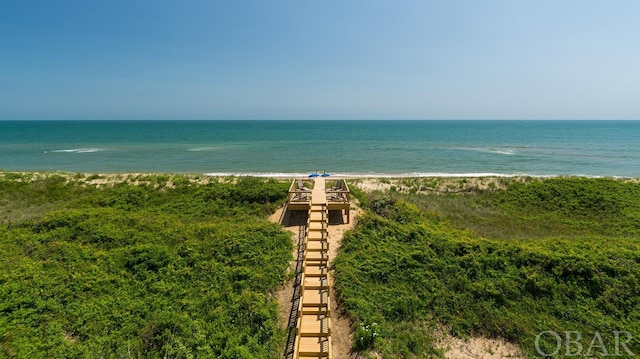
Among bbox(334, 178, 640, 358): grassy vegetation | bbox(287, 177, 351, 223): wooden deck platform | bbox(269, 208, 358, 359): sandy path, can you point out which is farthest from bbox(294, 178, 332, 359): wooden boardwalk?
bbox(287, 177, 351, 223): wooden deck platform

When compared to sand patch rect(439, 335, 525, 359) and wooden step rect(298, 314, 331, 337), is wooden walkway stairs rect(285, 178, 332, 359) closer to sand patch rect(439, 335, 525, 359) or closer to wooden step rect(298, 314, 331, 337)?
wooden step rect(298, 314, 331, 337)

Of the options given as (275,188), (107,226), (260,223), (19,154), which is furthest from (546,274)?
(19,154)

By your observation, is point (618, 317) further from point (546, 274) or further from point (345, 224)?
point (345, 224)

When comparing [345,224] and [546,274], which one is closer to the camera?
[546,274]

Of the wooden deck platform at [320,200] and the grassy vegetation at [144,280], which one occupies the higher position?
the wooden deck platform at [320,200]

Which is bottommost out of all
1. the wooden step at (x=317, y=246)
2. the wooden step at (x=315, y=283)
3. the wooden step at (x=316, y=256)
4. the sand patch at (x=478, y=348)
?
the sand patch at (x=478, y=348)

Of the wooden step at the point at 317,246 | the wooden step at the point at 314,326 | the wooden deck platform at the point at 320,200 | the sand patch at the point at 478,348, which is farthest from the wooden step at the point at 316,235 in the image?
the sand patch at the point at 478,348

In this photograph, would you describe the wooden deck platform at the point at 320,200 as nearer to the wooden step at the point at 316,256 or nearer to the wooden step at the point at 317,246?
the wooden step at the point at 317,246

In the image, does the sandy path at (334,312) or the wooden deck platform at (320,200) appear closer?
the sandy path at (334,312)
